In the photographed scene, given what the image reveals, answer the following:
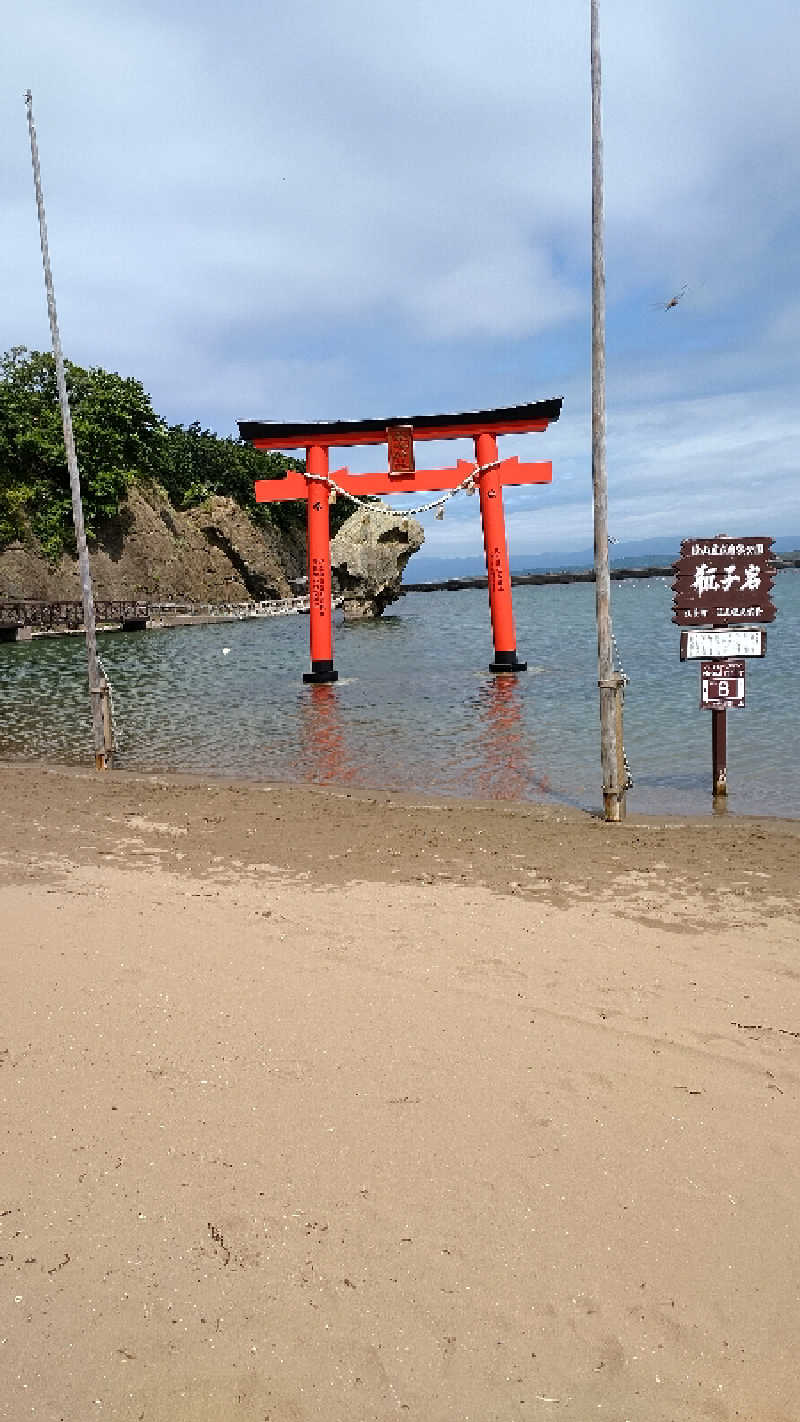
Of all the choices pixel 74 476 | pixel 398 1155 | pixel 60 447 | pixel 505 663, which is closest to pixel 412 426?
pixel 505 663

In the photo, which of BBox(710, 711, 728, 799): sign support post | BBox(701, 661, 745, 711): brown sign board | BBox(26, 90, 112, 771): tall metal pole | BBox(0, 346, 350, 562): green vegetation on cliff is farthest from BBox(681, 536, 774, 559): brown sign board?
BBox(0, 346, 350, 562): green vegetation on cliff

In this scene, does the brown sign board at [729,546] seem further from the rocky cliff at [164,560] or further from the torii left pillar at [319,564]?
the rocky cliff at [164,560]

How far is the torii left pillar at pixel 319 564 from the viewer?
73.9 ft

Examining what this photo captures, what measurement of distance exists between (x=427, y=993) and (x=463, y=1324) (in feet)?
6.68

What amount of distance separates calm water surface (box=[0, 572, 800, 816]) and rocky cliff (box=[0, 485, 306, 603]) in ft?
73.1

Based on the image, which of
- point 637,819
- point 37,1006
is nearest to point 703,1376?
point 37,1006

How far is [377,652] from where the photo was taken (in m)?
34.1

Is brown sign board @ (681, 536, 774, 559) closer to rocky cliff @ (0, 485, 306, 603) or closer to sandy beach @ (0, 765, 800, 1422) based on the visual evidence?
sandy beach @ (0, 765, 800, 1422)

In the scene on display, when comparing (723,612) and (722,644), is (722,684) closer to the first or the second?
(722,644)

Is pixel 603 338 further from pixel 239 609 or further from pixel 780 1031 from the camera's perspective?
pixel 239 609

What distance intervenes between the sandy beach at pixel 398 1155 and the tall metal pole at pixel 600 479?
2.66m

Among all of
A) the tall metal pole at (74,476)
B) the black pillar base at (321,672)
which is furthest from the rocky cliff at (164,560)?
the tall metal pole at (74,476)

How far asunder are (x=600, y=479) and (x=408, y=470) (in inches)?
572

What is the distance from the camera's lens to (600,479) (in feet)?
28.2
